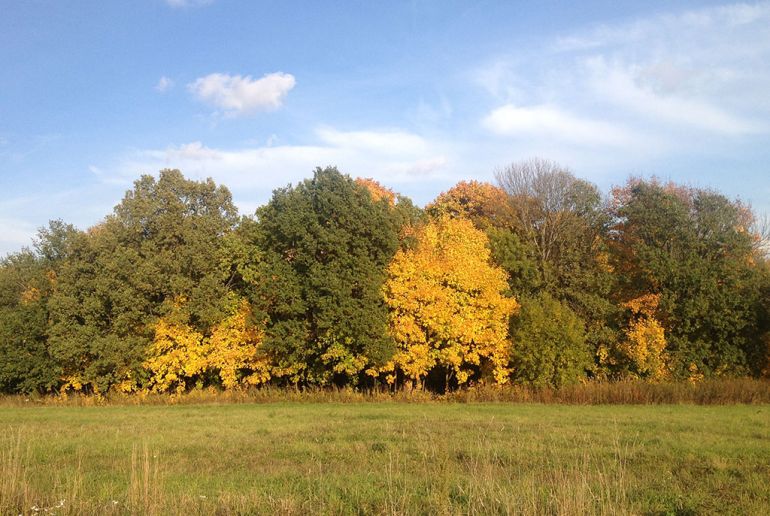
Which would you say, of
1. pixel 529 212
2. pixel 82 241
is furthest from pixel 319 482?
pixel 529 212

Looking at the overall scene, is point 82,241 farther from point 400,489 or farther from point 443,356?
point 400,489

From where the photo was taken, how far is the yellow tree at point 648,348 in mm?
34781

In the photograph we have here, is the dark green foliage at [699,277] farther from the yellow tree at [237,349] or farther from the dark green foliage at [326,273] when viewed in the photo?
the yellow tree at [237,349]

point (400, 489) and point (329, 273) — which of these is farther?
point (329, 273)

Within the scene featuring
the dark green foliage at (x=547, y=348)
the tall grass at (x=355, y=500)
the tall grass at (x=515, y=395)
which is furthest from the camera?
the dark green foliage at (x=547, y=348)

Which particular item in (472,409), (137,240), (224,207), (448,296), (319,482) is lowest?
(472,409)

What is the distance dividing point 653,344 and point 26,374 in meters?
40.9

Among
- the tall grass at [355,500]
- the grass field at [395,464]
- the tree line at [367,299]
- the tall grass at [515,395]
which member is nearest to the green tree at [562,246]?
the tree line at [367,299]

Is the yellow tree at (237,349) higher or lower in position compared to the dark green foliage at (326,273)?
lower

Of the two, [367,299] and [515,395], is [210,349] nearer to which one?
[367,299]

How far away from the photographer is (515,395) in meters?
30.7

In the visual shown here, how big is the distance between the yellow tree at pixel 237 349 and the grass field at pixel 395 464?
11.1m

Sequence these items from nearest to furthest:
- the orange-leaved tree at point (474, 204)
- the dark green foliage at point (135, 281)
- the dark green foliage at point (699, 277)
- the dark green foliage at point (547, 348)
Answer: the dark green foliage at point (547, 348)
the dark green foliage at point (135, 281)
the dark green foliage at point (699, 277)
the orange-leaved tree at point (474, 204)

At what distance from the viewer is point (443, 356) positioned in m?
32.2
